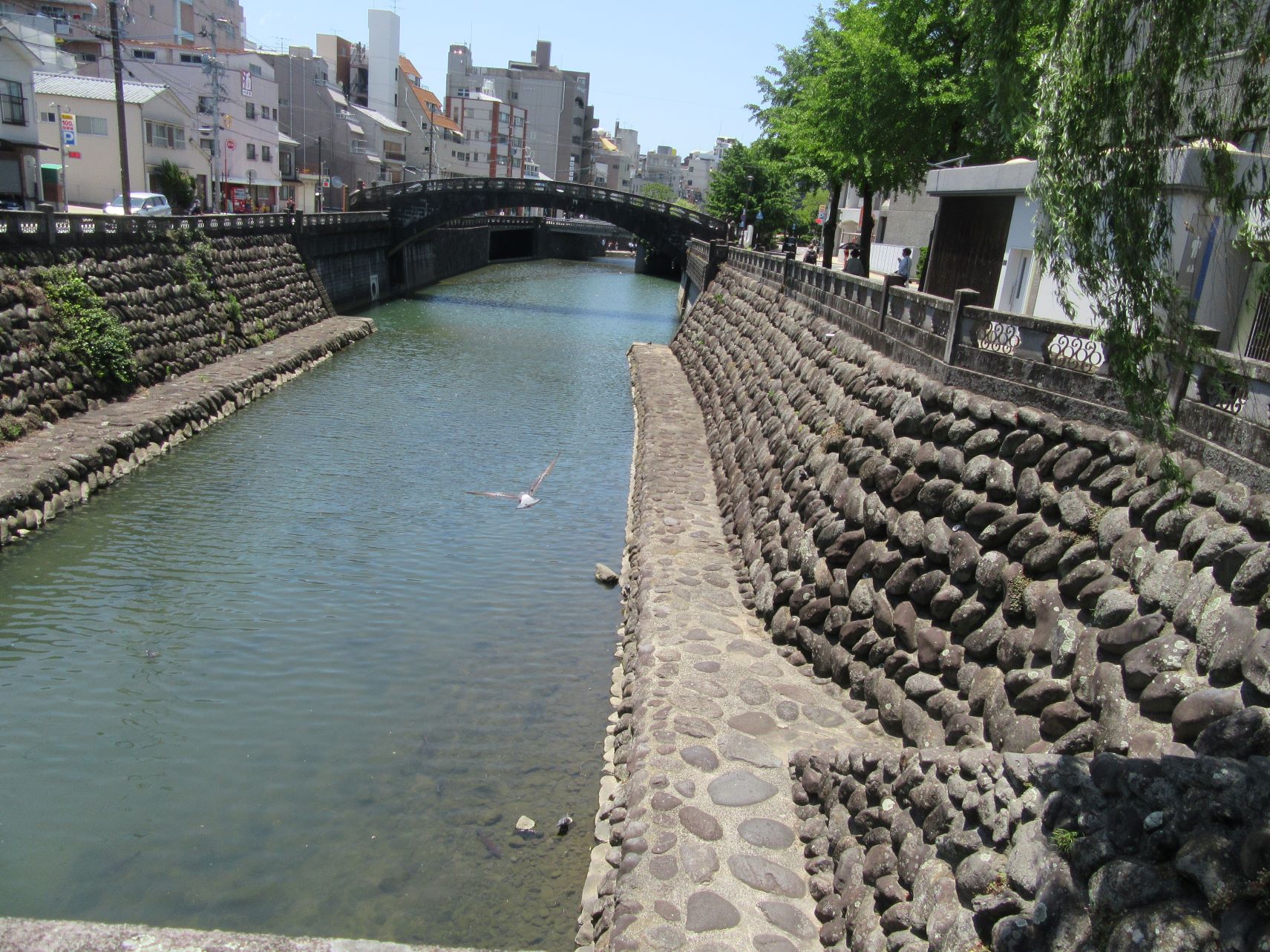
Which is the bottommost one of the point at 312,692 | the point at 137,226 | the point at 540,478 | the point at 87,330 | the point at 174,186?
the point at 312,692

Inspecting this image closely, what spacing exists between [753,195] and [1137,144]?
55748 mm

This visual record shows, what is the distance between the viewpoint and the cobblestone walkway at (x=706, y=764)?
6.59 metres

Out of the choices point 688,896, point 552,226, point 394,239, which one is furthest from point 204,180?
point 688,896

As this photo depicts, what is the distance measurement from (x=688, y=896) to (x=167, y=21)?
8293 centimetres

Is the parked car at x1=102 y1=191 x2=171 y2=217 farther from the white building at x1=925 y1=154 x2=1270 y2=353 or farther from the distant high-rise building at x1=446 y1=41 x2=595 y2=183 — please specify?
the distant high-rise building at x1=446 y1=41 x2=595 y2=183

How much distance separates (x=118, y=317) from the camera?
21.5 m

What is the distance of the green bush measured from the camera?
19312 millimetres

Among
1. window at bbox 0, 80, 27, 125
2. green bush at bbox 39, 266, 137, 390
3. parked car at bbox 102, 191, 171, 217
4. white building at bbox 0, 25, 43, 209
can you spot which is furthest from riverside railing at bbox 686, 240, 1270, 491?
window at bbox 0, 80, 27, 125

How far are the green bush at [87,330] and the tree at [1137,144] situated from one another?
1927cm

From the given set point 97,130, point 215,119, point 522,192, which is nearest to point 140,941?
point 215,119

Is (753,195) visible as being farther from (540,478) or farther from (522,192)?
(540,478)

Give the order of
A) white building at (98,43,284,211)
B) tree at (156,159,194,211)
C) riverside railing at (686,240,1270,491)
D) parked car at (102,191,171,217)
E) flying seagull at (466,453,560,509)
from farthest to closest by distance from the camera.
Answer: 1. white building at (98,43,284,211)
2. tree at (156,159,194,211)
3. parked car at (102,191,171,217)
4. flying seagull at (466,453,560,509)
5. riverside railing at (686,240,1270,491)

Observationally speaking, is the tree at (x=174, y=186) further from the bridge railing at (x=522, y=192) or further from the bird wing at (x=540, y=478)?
the bird wing at (x=540, y=478)

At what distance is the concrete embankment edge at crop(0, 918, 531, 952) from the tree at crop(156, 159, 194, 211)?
158 feet
